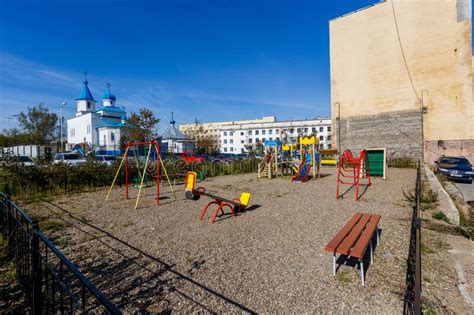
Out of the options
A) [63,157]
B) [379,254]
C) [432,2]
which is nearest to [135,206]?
[379,254]

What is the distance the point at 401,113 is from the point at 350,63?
25.1 feet

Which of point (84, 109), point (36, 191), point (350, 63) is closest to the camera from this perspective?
point (36, 191)

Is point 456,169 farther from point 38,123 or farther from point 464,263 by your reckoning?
point 38,123

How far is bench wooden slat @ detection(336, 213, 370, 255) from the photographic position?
11.3 feet

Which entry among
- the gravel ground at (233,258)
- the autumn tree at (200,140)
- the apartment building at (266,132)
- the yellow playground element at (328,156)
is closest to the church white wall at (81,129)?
the autumn tree at (200,140)

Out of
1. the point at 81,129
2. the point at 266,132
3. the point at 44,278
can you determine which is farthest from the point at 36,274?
the point at 266,132

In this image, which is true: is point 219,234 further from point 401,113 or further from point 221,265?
point 401,113

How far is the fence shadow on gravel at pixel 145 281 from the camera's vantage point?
125 inches

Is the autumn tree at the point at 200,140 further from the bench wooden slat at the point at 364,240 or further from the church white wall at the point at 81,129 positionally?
the bench wooden slat at the point at 364,240

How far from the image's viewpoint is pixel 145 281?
3.62 m

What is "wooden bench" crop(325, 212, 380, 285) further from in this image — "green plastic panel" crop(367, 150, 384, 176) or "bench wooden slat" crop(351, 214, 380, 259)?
"green plastic panel" crop(367, 150, 384, 176)

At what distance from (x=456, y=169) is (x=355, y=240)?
53.5 ft

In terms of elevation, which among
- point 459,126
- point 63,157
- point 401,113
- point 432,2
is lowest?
point 63,157

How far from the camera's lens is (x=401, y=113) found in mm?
25438
